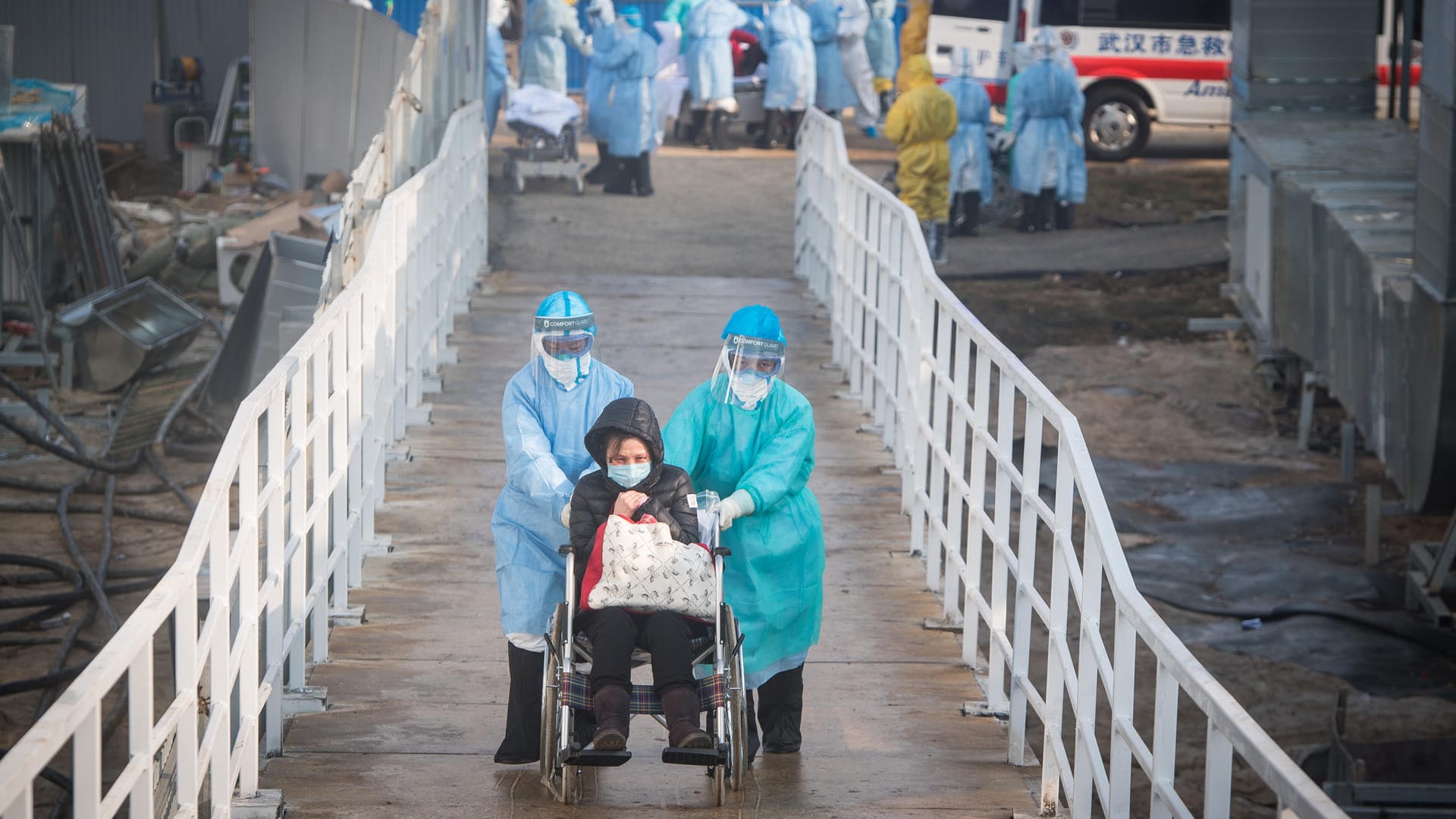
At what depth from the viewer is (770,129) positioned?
61.6 feet

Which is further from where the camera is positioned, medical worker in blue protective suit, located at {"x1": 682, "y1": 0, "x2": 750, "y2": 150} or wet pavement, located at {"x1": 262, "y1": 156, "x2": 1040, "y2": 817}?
medical worker in blue protective suit, located at {"x1": 682, "y1": 0, "x2": 750, "y2": 150}

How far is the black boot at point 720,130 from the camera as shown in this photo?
18641mm

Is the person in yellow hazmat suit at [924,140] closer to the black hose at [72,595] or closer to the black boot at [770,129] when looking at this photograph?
the black boot at [770,129]

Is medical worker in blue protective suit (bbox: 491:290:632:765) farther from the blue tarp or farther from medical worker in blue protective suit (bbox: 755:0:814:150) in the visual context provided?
medical worker in blue protective suit (bbox: 755:0:814:150)

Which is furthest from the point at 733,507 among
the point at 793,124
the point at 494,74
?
the point at 793,124

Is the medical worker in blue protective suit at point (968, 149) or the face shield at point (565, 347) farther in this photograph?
the medical worker in blue protective suit at point (968, 149)

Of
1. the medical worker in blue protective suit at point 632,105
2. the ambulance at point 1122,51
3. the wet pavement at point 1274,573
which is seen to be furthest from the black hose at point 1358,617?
the ambulance at point 1122,51

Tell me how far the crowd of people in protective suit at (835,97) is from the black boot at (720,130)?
0.01 m

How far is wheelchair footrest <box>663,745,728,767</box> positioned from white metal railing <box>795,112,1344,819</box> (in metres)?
0.83

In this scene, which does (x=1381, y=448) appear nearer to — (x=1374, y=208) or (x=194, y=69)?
(x=1374, y=208)

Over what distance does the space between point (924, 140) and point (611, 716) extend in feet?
34.5

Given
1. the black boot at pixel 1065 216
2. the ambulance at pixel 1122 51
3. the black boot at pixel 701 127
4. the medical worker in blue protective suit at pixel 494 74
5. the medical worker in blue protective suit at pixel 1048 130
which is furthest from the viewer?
the black boot at pixel 701 127

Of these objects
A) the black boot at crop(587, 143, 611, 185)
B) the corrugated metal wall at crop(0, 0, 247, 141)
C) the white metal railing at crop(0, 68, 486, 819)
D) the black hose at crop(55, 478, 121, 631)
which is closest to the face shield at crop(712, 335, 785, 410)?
the white metal railing at crop(0, 68, 486, 819)

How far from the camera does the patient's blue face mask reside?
386cm
